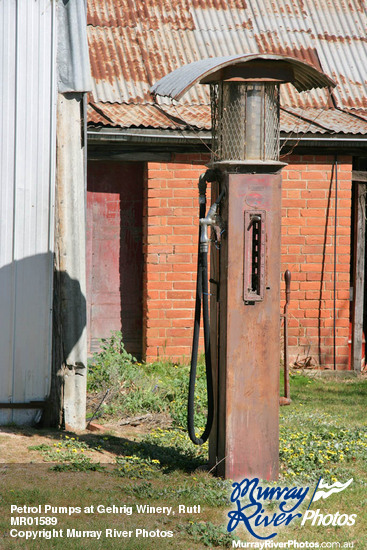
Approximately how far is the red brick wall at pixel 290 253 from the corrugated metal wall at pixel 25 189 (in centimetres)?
288

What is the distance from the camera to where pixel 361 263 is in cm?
1045

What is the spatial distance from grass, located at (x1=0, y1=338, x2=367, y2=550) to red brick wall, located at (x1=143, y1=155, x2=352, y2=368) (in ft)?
6.27

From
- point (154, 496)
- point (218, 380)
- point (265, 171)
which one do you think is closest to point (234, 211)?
point (265, 171)

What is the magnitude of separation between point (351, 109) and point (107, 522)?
23.8ft

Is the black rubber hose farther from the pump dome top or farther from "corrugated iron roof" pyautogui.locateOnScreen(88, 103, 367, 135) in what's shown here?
"corrugated iron roof" pyautogui.locateOnScreen(88, 103, 367, 135)

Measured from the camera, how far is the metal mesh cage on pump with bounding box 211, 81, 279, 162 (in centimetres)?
532

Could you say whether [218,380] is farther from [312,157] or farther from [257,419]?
[312,157]

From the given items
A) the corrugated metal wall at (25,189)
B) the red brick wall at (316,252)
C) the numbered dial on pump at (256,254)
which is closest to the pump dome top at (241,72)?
the numbered dial on pump at (256,254)

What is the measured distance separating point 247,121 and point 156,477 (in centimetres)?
259

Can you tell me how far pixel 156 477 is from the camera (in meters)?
5.55

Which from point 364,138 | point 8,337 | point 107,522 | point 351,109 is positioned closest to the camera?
point 107,522

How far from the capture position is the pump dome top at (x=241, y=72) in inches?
203

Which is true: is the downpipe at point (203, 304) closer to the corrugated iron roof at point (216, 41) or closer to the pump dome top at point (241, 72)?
the pump dome top at point (241, 72)

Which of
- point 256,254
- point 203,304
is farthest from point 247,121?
point 203,304
